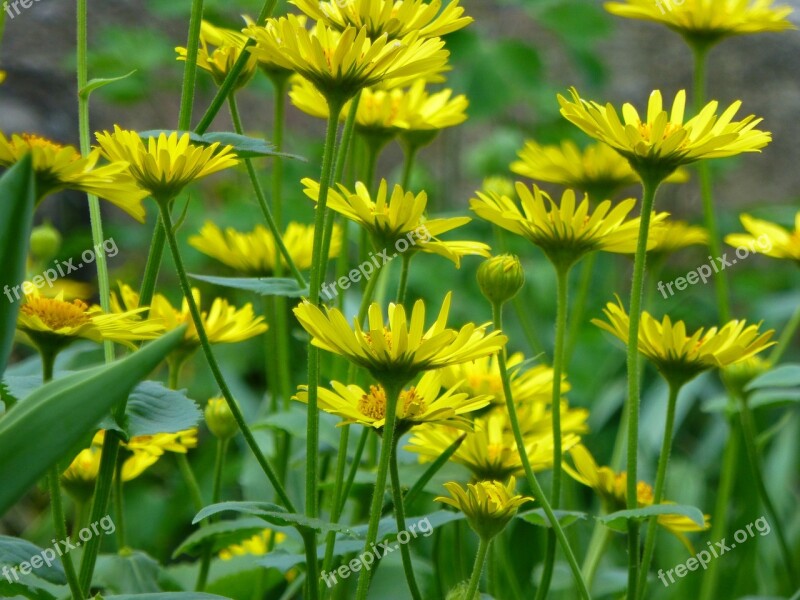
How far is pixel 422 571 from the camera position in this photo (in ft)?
2.43

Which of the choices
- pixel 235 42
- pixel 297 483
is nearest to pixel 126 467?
pixel 297 483

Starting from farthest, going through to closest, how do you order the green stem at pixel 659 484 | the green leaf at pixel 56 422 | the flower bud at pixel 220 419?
1. the flower bud at pixel 220 419
2. the green stem at pixel 659 484
3. the green leaf at pixel 56 422

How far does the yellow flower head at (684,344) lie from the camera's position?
57cm

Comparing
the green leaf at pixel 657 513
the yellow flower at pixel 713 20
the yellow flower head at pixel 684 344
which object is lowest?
the green leaf at pixel 657 513

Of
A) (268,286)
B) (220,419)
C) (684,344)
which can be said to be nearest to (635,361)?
(684,344)

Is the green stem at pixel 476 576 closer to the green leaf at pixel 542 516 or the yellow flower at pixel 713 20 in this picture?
the green leaf at pixel 542 516

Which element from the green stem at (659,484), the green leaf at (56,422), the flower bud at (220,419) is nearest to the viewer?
the green leaf at (56,422)

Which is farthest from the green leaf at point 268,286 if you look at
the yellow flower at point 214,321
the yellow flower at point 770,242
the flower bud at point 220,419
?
the yellow flower at point 770,242

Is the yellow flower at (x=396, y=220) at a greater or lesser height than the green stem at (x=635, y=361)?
greater

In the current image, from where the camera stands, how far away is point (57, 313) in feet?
1.70

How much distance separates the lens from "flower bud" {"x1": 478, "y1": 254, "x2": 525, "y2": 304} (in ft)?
1.90

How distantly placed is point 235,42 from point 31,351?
1403 mm

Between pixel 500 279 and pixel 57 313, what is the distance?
0.74 ft

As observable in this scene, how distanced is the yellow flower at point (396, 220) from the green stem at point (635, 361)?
80mm
